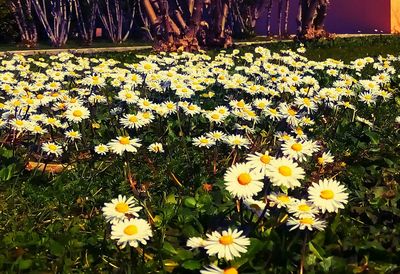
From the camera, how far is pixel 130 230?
7.67 feet

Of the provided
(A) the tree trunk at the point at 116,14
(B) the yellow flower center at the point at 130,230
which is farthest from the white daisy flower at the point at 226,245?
(A) the tree trunk at the point at 116,14

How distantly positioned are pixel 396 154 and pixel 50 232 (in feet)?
7.54

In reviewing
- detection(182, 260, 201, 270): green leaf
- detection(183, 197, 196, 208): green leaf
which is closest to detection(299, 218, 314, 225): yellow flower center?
detection(182, 260, 201, 270): green leaf

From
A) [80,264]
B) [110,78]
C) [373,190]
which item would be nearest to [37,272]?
[80,264]

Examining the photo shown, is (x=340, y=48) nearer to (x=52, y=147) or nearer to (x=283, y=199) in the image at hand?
(x=52, y=147)

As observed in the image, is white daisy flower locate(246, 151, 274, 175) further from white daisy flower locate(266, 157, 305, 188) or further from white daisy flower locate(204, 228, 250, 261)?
white daisy flower locate(204, 228, 250, 261)

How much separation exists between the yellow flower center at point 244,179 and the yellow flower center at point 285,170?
13cm

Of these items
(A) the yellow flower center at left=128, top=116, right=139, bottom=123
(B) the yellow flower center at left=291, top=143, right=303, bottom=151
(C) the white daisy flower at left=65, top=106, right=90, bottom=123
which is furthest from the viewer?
(C) the white daisy flower at left=65, top=106, right=90, bottom=123

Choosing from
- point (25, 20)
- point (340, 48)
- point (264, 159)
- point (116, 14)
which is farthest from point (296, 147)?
point (116, 14)

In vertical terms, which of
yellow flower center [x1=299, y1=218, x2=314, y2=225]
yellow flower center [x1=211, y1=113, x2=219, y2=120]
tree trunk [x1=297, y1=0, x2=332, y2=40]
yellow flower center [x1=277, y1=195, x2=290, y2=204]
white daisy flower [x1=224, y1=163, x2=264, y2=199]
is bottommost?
tree trunk [x1=297, y1=0, x2=332, y2=40]

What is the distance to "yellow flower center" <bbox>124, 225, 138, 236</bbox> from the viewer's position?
7.62ft

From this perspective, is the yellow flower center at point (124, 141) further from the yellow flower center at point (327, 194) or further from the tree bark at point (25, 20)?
the tree bark at point (25, 20)

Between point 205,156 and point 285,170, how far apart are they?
2.00m

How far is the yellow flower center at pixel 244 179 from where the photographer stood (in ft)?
8.04
